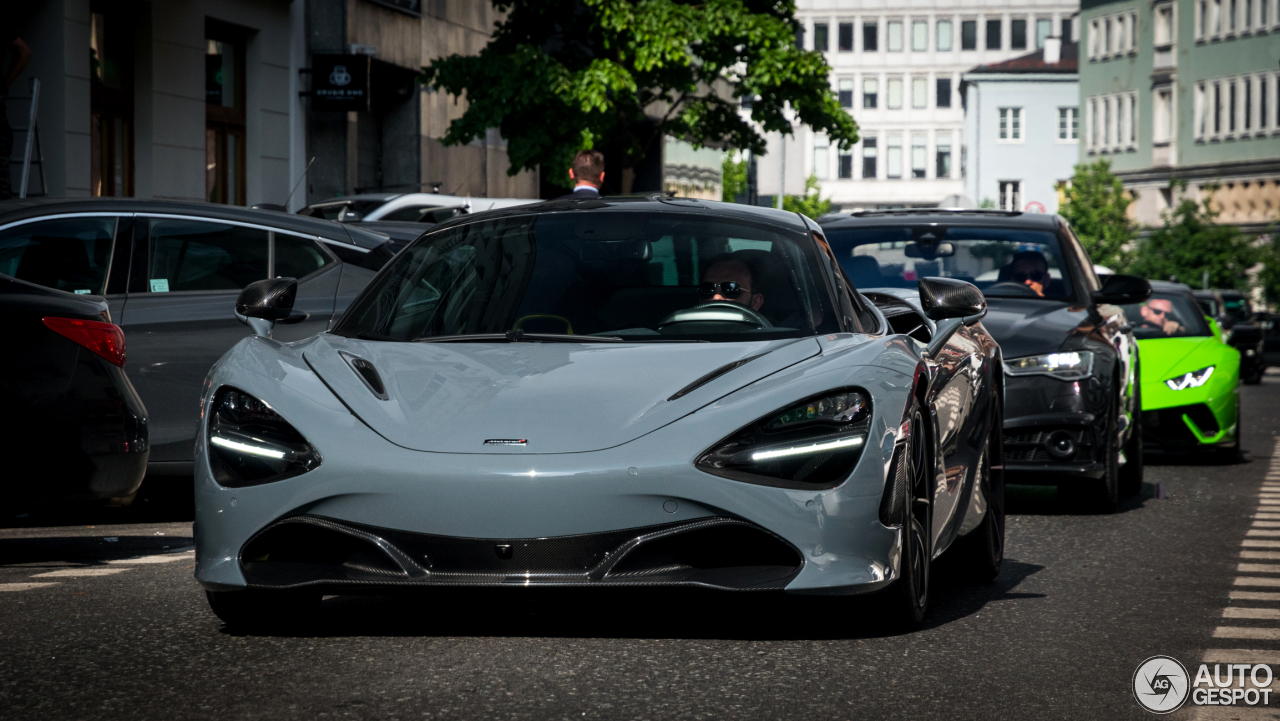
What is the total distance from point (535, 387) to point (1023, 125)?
112990 mm

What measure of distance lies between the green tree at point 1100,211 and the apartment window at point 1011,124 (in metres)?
28.0

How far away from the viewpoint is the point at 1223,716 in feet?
15.0

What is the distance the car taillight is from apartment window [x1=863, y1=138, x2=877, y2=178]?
11499cm

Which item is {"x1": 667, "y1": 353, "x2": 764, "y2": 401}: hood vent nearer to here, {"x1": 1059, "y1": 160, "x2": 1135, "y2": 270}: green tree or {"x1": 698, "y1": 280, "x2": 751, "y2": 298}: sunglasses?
{"x1": 698, "y1": 280, "x2": 751, "y2": 298}: sunglasses

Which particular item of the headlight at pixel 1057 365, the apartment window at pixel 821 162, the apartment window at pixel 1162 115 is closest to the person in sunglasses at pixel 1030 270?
the headlight at pixel 1057 365

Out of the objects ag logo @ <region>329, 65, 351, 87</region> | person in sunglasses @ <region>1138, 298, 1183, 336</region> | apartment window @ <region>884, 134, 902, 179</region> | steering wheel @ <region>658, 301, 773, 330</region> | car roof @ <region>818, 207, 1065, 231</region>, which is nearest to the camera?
steering wheel @ <region>658, 301, 773, 330</region>

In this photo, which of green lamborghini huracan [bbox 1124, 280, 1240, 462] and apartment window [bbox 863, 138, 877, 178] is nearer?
green lamborghini huracan [bbox 1124, 280, 1240, 462]

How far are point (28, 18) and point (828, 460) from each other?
1609cm

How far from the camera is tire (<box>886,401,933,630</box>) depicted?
524cm

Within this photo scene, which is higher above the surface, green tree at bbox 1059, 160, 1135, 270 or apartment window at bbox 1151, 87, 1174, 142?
apartment window at bbox 1151, 87, 1174, 142

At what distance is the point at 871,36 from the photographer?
11956 centimetres

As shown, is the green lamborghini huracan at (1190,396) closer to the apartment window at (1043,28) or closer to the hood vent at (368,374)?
the hood vent at (368,374)

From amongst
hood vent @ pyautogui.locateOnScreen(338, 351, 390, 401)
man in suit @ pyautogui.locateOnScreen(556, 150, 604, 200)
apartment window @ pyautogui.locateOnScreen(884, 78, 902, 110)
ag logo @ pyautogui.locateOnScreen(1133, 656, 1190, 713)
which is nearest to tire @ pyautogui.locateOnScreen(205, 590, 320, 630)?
hood vent @ pyautogui.locateOnScreen(338, 351, 390, 401)

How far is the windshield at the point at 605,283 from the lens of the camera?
19.1ft
